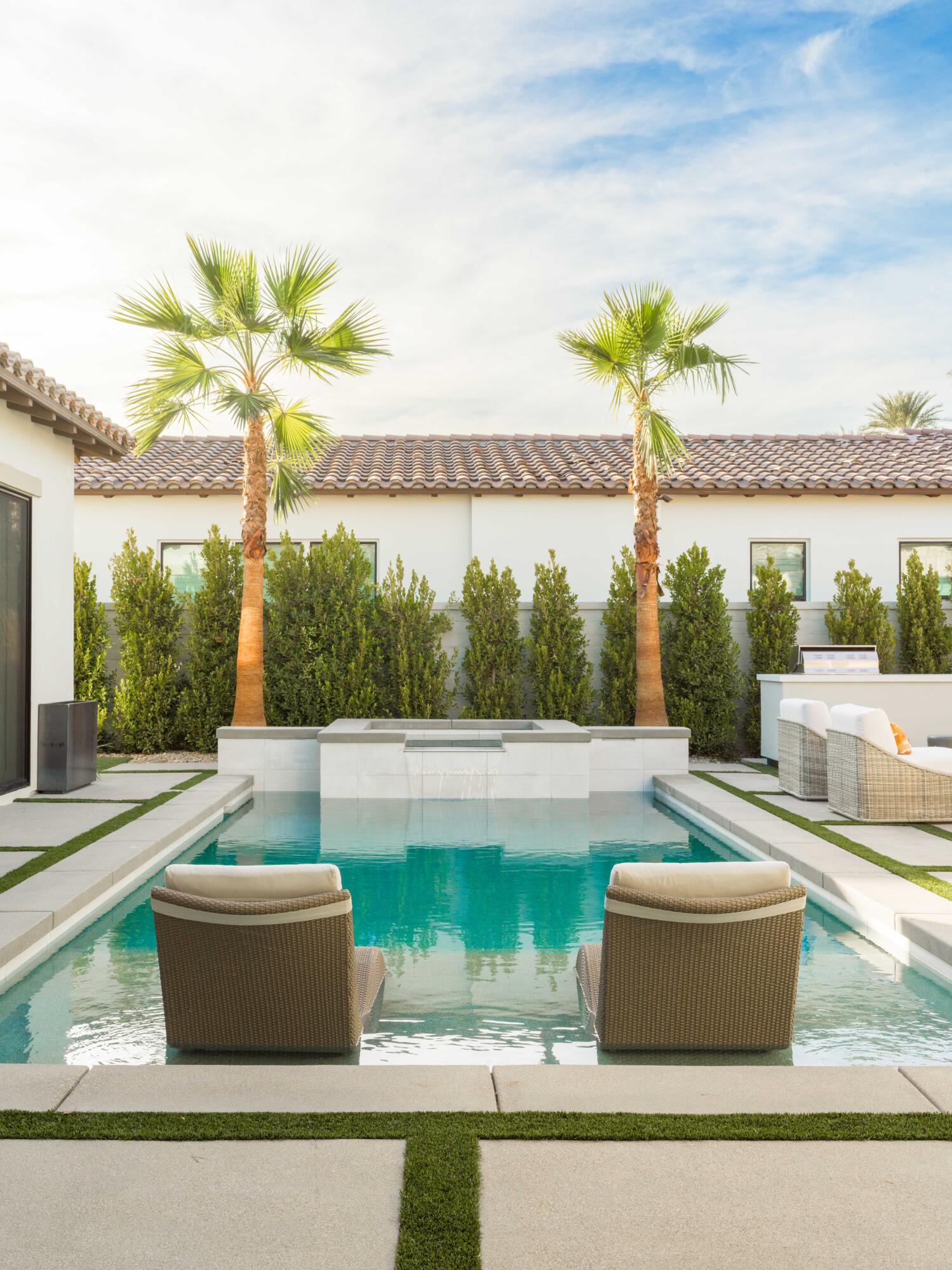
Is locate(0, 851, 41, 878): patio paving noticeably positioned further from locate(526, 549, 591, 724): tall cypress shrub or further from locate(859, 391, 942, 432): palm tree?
locate(859, 391, 942, 432): palm tree

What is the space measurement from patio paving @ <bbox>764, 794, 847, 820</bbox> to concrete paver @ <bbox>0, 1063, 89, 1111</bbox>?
7.10 meters

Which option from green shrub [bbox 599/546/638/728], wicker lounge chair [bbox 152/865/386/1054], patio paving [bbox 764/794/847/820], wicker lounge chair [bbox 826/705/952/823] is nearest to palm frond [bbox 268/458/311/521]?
green shrub [bbox 599/546/638/728]

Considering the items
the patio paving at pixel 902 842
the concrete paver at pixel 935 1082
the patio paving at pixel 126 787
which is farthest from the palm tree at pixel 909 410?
the concrete paver at pixel 935 1082

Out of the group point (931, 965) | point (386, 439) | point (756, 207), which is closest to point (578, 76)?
point (756, 207)

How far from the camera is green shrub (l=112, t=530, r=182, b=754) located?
48.0ft

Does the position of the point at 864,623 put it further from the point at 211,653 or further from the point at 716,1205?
the point at 716,1205

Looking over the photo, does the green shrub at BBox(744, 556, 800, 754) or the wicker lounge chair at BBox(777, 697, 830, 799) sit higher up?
the green shrub at BBox(744, 556, 800, 754)

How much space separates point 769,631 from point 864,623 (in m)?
1.44

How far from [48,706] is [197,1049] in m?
7.50

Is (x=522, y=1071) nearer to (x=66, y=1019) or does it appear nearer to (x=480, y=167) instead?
(x=66, y=1019)

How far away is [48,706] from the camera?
1064 cm

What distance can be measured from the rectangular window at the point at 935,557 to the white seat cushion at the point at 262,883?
16.0m

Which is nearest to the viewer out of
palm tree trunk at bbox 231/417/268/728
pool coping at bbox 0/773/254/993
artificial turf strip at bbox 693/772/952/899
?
pool coping at bbox 0/773/254/993

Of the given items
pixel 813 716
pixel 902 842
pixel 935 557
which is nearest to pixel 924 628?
pixel 935 557
